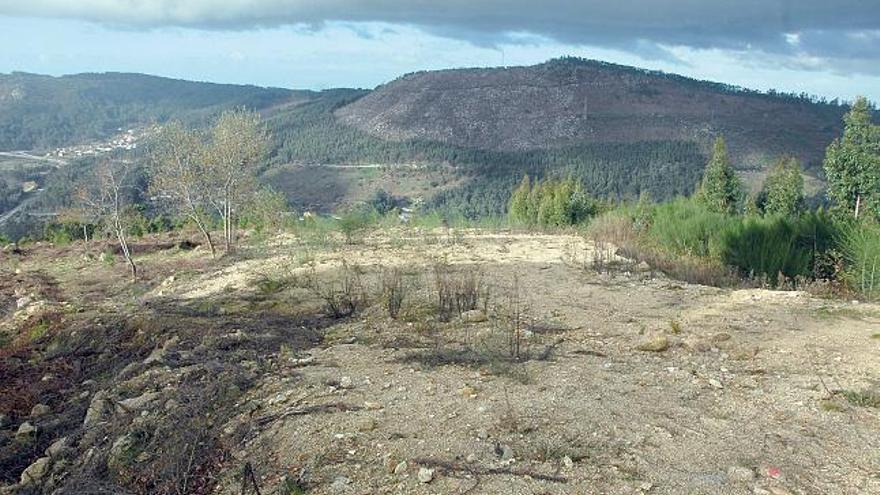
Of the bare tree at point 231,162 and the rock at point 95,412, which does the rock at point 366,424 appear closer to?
the rock at point 95,412

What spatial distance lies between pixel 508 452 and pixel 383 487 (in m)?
0.82

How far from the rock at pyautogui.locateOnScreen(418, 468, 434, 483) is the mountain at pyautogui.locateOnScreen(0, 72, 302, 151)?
104721 mm

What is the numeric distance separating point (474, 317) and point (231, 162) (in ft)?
37.5

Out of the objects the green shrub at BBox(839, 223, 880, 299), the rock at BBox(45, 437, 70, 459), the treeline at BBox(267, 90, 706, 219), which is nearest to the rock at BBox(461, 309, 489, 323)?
the rock at BBox(45, 437, 70, 459)

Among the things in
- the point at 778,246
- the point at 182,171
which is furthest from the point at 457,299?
the point at 182,171

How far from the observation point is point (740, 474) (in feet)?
12.7

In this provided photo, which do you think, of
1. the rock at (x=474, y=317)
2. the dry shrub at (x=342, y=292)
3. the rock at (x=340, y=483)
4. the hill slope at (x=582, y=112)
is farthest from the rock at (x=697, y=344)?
the hill slope at (x=582, y=112)

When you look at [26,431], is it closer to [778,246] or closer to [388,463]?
[388,463]

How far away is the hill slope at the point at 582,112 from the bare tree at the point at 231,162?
78.9 m

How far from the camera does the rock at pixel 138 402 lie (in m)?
5.43

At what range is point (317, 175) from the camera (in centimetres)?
8144

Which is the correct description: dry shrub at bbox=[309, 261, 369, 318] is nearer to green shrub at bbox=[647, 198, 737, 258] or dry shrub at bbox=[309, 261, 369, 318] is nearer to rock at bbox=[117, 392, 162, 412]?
rock at bbox=[117, 392, 162, 412]

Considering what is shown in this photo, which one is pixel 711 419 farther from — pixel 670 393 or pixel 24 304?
pixel 24 304

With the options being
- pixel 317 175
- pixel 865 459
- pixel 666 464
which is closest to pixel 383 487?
pixel 666 464
